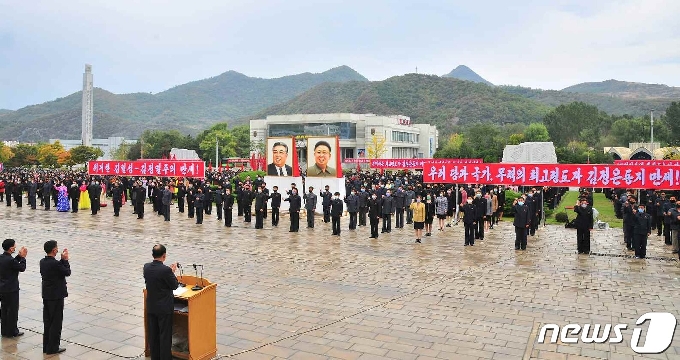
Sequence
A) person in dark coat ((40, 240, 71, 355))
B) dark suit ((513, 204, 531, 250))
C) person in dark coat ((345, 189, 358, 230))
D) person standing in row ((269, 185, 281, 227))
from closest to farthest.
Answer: person in dark coat ((40, 240, 71, 355)) → dark suit ((513, 204, 531, 250)) → person in dark coat ((345, 189, 358, 230)) → person standing in row ((269, 185, 281, 227))

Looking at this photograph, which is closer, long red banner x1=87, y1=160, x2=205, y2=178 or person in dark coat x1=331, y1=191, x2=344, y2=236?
person in dark coat x1=331, y1=191, x2=344, y2=236

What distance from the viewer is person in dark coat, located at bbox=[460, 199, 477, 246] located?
614 inches

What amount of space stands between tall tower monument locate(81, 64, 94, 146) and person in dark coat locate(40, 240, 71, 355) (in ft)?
421

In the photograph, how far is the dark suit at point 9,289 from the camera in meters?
7.18

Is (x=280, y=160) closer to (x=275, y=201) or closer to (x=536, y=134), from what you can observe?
(x=275, y=201)

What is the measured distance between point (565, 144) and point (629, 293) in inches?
3630

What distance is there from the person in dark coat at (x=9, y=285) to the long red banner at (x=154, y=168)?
631 inches

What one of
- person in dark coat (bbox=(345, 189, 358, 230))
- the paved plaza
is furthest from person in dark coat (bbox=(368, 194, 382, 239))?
person in dark coat (bbox=(345, 189, 358, 230))

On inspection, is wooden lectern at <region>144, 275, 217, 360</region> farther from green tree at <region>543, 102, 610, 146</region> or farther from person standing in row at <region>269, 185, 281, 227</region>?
green tree at <region>543, 102, 610, 146</region>

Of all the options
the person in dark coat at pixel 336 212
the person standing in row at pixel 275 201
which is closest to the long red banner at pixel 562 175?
the person in dark coat at pixel 336 212

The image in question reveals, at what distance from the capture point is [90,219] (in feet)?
72.8

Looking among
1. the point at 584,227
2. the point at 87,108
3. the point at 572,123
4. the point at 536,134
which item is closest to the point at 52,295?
the point at 584,227

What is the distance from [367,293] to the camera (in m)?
10.1

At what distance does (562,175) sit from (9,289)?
16.4 m
